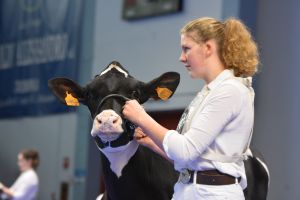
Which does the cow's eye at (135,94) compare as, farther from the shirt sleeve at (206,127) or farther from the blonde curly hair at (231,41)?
the shirt sleeve at (206,127)

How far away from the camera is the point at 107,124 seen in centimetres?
312

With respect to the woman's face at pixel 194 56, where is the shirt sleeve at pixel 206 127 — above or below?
below

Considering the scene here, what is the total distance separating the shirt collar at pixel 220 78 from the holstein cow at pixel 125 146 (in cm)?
71

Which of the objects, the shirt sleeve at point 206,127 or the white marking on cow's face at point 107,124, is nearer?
the shirt sleeve at point 206,127

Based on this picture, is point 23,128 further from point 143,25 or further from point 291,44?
point 291,44

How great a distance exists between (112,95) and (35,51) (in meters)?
8.09

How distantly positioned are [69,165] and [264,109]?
11.7 ft

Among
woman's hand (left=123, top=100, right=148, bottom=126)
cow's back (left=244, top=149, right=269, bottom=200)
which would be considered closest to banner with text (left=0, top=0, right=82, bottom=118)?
cow's back (left=244, top=149, right=269, bottom=200)

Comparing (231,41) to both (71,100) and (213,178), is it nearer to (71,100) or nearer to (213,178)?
(213,178)

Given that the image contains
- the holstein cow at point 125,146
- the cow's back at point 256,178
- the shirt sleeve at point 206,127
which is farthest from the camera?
the cow's back at point 256,178

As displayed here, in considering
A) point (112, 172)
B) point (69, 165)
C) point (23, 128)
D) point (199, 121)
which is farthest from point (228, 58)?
point (23, 128)

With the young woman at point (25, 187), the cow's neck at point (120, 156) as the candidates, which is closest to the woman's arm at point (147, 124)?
the cow's neck at point (120, 156)

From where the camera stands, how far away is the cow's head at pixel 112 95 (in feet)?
10.3

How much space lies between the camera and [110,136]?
3.22 metres
